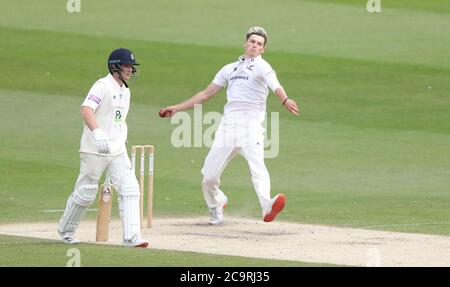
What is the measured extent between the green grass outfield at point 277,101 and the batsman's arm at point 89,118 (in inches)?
46.3

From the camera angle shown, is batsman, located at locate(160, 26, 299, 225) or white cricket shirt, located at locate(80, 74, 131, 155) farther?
batsman, located at locate(160, 26, 299, 225)

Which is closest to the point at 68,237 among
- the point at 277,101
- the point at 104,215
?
the point at 104,215

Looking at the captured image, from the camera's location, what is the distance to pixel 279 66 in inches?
985

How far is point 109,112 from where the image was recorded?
12.5 metres

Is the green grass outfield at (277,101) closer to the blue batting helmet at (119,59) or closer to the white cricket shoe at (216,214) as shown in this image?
the white cricket shoe at (216,214)

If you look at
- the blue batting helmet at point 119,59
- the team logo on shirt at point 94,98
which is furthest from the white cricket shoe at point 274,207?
the team logo on shirt at point 94,98

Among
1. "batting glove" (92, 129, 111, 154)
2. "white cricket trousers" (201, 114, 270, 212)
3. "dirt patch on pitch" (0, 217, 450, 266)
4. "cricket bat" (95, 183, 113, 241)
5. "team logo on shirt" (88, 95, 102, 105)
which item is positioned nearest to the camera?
"dirt patch on pitch" (0, 217, 450, 266)

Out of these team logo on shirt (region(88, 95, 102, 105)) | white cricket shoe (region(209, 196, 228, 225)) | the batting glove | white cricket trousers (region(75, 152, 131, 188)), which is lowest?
white cricket shoe (region(209, 196, 228, 225))

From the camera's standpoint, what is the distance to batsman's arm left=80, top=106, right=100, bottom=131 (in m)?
12.1

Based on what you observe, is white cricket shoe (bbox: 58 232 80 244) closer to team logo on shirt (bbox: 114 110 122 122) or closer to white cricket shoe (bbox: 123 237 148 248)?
white cricket shoe (bbox: 123 237 148 248)

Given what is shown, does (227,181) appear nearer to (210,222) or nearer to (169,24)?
(210,222)

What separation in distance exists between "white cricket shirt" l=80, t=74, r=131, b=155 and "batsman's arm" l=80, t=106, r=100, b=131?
0.35 ft

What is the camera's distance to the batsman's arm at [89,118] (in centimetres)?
1215

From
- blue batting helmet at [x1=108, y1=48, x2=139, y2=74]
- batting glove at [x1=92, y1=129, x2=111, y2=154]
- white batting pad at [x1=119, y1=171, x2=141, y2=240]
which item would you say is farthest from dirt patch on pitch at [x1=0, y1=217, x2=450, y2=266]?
blue batting helmet at [x1=108, y1=48, x2=139, y2=74]
